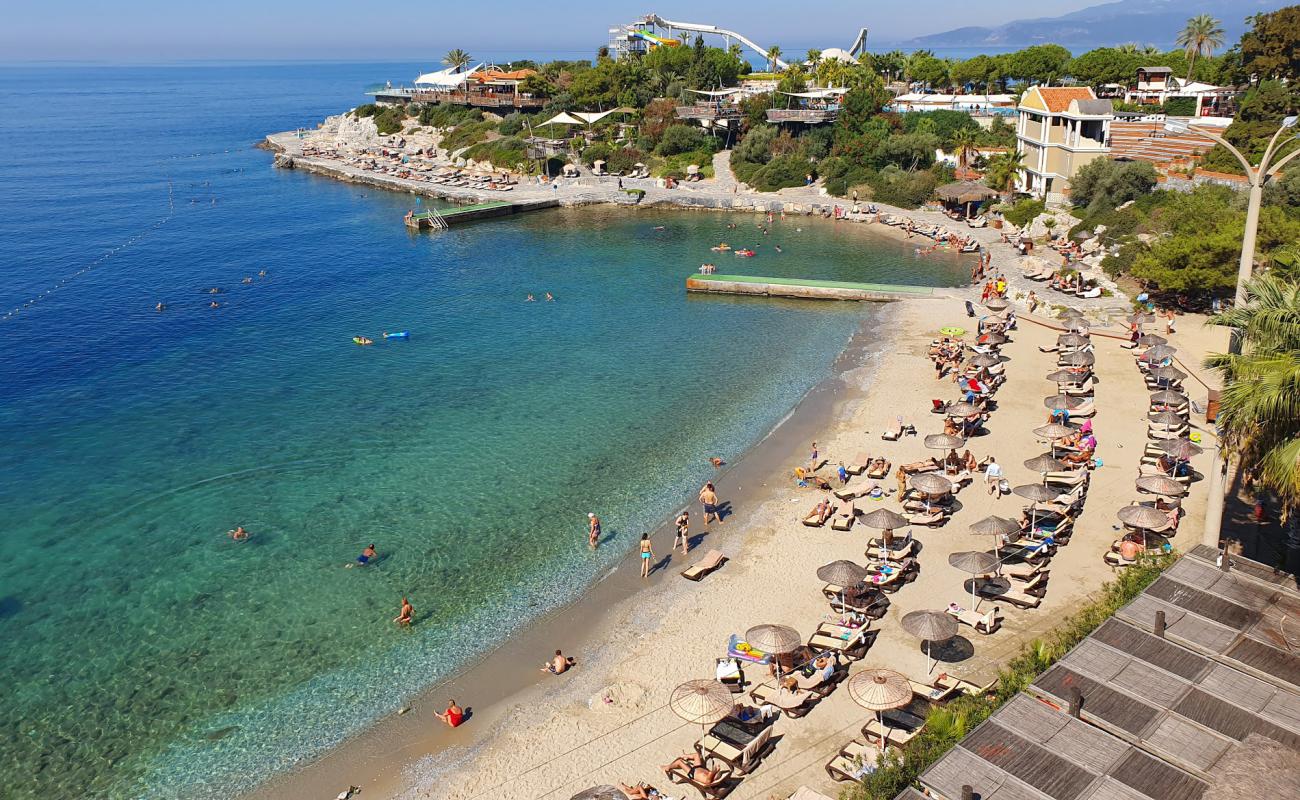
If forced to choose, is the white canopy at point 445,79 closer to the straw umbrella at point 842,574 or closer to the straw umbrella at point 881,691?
the straw umbrella at point 842,574

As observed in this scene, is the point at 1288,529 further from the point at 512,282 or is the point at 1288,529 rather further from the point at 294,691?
the point at 512,282

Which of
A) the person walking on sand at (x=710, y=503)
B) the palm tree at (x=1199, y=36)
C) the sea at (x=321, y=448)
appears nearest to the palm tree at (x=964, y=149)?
the sea at (x=321, y=448)

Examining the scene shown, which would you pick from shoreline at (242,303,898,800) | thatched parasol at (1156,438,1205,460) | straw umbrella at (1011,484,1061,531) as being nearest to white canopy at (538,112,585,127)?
shoreline at (242,303,898,800)

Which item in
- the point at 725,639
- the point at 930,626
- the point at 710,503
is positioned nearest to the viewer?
the point at 930,626

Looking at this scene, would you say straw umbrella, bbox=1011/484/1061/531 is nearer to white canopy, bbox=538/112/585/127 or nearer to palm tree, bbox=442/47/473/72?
white canopy, bbox=538/112/585/127

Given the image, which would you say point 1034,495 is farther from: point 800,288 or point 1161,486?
point 800,288

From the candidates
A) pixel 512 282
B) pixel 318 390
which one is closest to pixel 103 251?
pixel 512 282

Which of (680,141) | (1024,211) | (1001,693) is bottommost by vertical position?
(1001,693)

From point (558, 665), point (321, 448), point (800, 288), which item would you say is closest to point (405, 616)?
point (558, 665)
